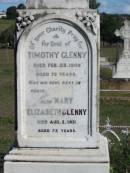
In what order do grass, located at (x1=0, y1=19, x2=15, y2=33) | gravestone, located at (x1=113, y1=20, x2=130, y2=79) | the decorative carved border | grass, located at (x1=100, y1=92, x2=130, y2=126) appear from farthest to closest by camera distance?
grass, located at (x1=0, y1=19, x2=15, y2=33), gravestone, located at (x1=113, y1=20, x2=130, y2=79), grass, located at (x1=100, y1=92, x2=130, y2=126), the decorative carved border

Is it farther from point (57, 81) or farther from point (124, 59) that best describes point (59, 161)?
point (124, 59)

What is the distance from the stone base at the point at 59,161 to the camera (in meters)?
6.43

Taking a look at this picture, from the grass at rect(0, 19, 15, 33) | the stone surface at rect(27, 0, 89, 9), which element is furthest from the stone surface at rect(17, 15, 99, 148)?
the grass at rect(0, 19, 15, 33)

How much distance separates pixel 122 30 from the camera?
24.3 metres

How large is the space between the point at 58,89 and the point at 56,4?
81cm

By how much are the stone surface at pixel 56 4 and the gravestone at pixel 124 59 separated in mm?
16369

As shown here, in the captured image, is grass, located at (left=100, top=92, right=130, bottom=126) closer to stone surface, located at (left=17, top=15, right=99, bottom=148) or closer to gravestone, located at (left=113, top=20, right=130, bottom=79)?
gravestone, located at (left=113, top=20, right=130, bottom=79)

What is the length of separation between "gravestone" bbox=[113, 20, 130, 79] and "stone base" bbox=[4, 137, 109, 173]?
16356mm

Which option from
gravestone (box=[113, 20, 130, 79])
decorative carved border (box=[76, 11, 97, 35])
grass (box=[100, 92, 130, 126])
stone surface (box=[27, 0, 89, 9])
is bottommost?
grass (box=[100, 92, 130, 126])

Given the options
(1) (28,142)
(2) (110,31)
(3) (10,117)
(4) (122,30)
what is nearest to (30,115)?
(1) (28,142)

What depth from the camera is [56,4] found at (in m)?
6.47

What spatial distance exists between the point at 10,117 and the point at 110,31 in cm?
4947

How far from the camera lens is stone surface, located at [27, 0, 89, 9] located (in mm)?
6449

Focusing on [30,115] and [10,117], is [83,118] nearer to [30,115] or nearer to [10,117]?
[30,115]
